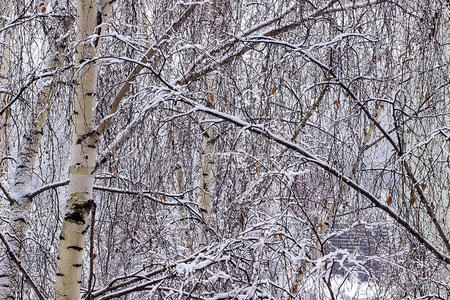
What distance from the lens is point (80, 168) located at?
8.80ft

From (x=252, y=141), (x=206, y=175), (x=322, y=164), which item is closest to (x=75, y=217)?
(x=252, y=141)

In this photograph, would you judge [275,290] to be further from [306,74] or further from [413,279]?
[306,74]

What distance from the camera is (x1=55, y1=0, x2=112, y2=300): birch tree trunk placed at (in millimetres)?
2631

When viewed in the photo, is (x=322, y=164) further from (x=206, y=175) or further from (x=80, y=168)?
(x=206, y=175)

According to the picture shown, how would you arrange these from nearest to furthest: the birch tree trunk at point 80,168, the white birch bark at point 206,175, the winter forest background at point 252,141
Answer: the winter forest background at point 252,141, the birch tree trunk at point 80,168, the white birch bark at point 206,175

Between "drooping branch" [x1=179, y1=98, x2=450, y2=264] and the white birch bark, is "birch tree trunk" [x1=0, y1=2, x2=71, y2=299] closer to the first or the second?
"drooping branch" [x1=179, y1=98, x2=450, y2=264]

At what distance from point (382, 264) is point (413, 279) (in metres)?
0.32

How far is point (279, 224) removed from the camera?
8.48 feet

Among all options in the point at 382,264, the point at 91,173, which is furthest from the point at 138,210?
the point at 382,264

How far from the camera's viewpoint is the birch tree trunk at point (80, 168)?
263cm

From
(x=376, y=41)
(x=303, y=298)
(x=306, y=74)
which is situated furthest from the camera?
(x=306, y=74)

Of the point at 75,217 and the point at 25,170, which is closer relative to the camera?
the point at 75,217

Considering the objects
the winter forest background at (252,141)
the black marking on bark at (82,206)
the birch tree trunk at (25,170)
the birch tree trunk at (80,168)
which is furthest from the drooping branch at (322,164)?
the birch tree trunk at (25,170)

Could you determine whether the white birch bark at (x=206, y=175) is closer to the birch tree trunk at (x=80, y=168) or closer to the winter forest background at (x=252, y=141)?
the winter forest background at (x=252, y=141)
